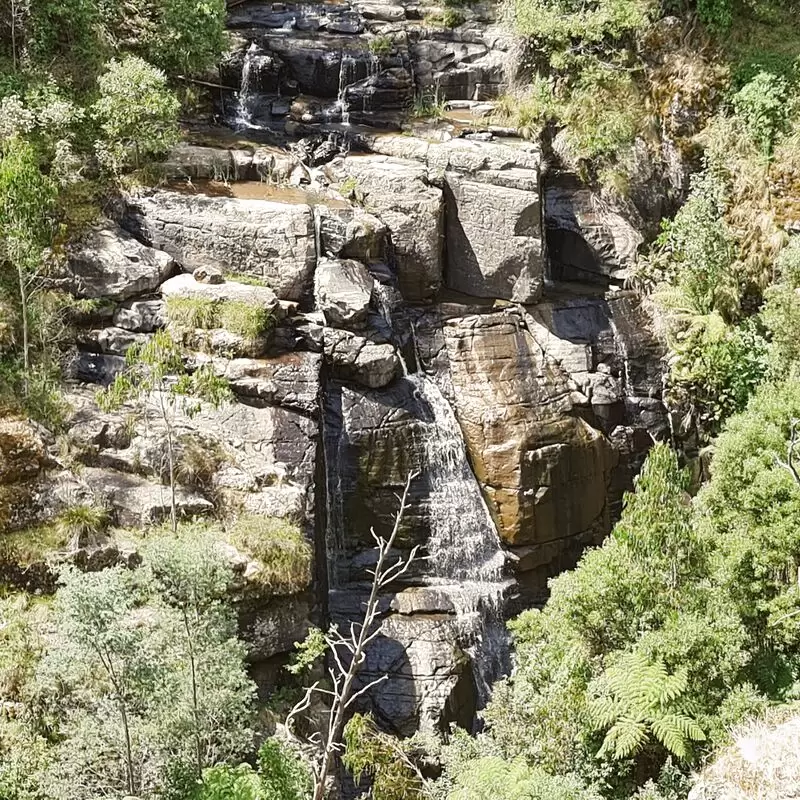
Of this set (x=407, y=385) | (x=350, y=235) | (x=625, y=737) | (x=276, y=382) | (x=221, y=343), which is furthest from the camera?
(x=350, y=235)

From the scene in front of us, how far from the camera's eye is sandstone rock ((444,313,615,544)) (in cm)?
1738

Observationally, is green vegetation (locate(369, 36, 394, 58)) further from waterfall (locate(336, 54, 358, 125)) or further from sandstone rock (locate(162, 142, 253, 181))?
sandstone rock (locate(162, 142, 253, 181))

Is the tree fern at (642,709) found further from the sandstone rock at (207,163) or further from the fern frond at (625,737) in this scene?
the sandstone rock at (207,163)

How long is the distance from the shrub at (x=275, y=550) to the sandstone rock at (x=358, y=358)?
381cm

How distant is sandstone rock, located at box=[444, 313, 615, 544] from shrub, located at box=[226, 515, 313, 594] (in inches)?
180

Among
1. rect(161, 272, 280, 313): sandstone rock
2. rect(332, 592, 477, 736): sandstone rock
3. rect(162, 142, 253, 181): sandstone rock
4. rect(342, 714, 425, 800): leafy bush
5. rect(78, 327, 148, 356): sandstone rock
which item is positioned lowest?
rect(332, 592, 477, 736): sandstone rock

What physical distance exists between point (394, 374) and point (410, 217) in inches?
137

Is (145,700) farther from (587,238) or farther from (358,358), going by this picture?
(587,238)

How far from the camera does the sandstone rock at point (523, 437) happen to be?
57.0ft

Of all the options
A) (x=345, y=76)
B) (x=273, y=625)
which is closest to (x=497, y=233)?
(x=345, y=76)

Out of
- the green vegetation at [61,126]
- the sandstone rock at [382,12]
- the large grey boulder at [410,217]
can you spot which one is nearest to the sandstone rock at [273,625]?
the green vegetation at [61,126]

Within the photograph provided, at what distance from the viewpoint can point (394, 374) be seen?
57.9 feet

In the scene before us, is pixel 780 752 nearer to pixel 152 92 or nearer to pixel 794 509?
pixel 794 509

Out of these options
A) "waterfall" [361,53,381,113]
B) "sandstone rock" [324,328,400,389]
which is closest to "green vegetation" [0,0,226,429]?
"waterfall" [361,53,381,113]
